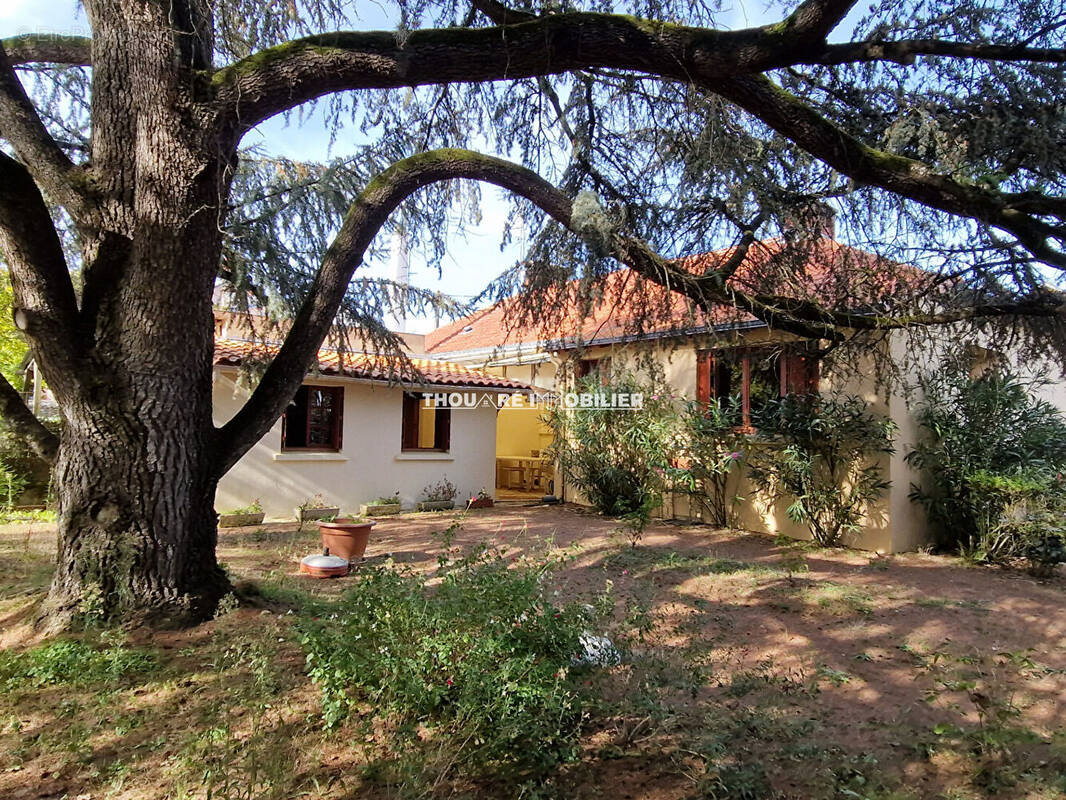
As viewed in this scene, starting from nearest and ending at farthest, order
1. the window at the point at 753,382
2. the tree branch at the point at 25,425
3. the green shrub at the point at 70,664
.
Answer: the green shrub at the point at 70,664
the tree branch at the point at 25,425
the window at the point at 753,382

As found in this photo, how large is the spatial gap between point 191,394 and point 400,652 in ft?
8.43

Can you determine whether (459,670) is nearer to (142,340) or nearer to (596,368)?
(142,340)

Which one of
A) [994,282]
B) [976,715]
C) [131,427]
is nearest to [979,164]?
[994,282]

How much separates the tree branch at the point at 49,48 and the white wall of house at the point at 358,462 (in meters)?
5.21

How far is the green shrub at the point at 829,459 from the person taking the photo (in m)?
8.92

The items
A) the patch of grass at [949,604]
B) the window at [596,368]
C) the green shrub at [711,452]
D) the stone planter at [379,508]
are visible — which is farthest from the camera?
the stone planter at [379,508]

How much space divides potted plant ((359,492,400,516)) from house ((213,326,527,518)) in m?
0.16

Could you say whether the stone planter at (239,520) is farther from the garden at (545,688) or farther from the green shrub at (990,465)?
the green shrub at (990,465)

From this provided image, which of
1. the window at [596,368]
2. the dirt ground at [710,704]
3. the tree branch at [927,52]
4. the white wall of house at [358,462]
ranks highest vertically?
the tree branch at [927,52]

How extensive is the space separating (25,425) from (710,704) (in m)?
5.16

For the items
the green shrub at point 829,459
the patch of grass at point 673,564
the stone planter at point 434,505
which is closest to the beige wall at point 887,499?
the green shrub at point 829,459

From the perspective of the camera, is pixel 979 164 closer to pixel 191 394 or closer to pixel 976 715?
pixel 976 715

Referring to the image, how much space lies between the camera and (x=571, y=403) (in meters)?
12.0

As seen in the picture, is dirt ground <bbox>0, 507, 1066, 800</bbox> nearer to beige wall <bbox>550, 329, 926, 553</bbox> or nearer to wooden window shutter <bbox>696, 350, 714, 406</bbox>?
beige wall <bbox>550, 329, 926, 553</bbox>
